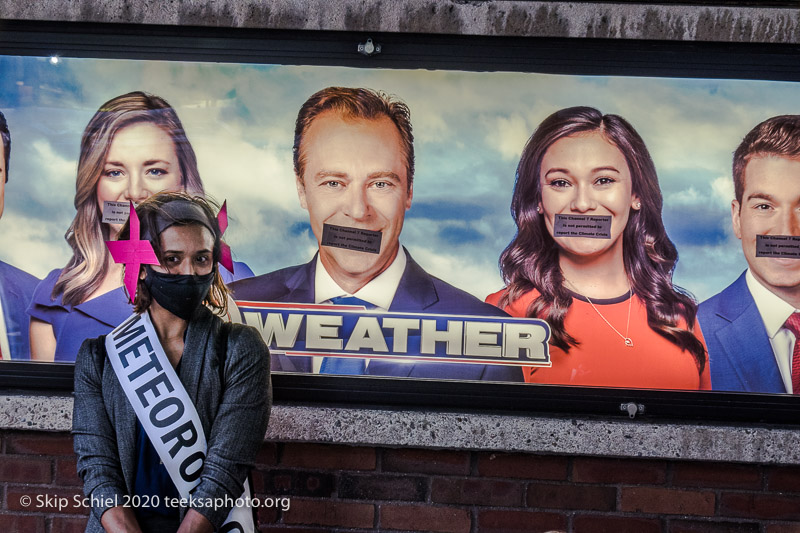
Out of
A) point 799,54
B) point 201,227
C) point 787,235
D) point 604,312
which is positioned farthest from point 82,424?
point 799,54

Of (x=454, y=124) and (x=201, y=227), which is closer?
(x=201, y=227)

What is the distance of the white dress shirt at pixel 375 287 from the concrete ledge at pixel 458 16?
104 centimetres

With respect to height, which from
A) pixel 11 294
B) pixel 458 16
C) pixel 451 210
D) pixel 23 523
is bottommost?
pixel 23 523

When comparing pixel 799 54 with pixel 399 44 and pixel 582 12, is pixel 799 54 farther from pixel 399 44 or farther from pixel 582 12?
pixel 399 44

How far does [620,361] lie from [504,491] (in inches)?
30.1

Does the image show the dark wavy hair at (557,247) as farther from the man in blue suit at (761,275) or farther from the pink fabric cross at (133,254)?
the pink fabric cross at (133,254)

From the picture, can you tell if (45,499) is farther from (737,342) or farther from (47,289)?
(737,342)

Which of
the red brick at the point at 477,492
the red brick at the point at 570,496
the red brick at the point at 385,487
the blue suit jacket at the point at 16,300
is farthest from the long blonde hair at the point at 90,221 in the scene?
the red brick at the point at 570,496

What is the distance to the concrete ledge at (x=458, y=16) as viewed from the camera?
139 inches

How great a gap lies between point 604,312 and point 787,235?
88 cm

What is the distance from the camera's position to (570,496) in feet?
11.6

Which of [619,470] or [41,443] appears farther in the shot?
[41,443]

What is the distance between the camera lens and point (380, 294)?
12.0 ft

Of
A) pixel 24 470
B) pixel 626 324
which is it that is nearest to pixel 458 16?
pixel 626 324
